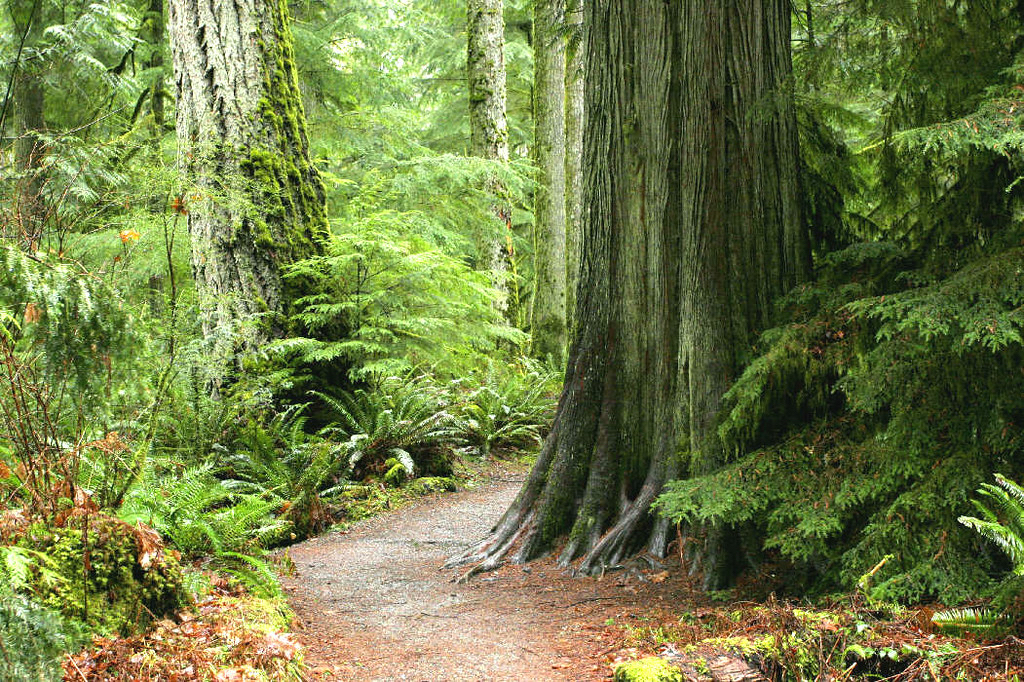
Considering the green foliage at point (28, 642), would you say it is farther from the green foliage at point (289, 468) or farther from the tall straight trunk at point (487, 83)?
the tall straight trunk at point (487, 83)

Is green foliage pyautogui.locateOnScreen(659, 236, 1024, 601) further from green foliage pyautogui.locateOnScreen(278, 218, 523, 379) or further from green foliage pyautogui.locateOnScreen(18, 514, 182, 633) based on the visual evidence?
green foliage pyautogui.locateOnScreen(278, 218, 523, 379)

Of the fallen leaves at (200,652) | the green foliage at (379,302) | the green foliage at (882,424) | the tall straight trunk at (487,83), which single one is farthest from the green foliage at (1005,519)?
the tall straight trunk at (487,83)

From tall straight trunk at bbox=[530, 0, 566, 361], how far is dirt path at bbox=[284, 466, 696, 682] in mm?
8942

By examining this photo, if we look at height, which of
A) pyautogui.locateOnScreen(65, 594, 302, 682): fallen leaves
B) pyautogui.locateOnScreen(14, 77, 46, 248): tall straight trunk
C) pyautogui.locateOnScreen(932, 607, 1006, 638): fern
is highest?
pyautogui.locateOnScreen(14, 77, 46, 248): tall straight trunk

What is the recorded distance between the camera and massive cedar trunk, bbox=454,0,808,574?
511cm

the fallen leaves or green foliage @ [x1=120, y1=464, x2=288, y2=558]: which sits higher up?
green foliage @ [x1=120, y1=464, x2=288, y2=558]

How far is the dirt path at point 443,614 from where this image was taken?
4.14m

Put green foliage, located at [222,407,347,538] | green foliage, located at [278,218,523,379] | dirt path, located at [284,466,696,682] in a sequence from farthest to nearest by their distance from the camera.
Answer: green foliage, located at [278,218,523,379]
green foliage, located at [222,407,347,538]
dirt path, located at [284,466,696,682]

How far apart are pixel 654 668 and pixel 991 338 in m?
2.04

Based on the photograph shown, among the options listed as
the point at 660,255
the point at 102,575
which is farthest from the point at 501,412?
the point at 102,575

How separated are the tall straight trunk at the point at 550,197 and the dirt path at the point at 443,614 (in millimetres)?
8942

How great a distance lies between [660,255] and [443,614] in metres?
2.98

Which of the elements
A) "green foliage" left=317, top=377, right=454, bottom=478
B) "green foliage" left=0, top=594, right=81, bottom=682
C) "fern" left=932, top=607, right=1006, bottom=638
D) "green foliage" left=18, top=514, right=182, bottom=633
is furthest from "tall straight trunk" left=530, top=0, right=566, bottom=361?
"green foliage" left=0, top=594, right=81, bottom=682

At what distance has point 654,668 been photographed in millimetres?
3400
